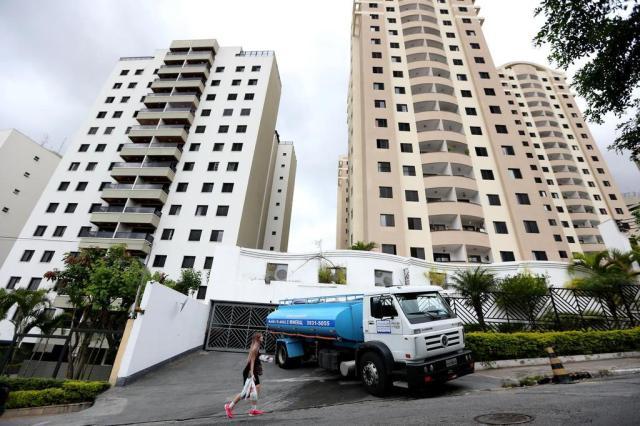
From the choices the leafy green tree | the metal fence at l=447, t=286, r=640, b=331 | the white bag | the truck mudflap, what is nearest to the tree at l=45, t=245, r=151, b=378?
the white bag

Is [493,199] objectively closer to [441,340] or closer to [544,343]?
[544,343]

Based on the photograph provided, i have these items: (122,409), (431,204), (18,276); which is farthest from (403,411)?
(18,276)

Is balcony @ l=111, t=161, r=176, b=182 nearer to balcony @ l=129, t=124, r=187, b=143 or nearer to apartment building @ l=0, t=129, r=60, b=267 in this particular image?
balcony @ l=129, t=124, r=187, b=143

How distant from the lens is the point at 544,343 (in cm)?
1093

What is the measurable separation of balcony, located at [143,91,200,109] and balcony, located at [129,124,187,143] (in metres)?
4.44

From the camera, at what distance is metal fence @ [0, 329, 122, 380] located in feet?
42.6

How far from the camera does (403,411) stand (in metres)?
5.84

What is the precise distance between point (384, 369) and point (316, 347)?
14.0 feet

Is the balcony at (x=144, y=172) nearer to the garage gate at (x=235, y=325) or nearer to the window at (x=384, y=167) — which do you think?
the garage gate at (x=235, y=325)

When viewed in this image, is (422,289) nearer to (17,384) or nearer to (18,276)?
(17,384)

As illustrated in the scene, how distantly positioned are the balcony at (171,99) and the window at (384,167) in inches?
1130

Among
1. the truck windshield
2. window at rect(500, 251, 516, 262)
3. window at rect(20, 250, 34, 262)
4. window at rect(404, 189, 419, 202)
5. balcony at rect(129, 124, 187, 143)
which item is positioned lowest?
the truck windshield

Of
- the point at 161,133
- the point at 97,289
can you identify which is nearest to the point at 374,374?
the point at 97,289

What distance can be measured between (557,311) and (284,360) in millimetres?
13754
